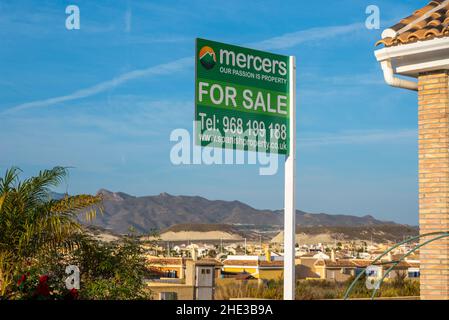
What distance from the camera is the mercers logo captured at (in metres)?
9.49

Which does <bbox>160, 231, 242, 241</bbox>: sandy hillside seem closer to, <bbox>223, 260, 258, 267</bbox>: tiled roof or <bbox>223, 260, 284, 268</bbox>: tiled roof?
<bbox>223, 260, 258, 267</bbox>: tiled roof

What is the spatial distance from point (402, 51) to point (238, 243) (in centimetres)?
12917

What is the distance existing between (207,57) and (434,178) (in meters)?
4.01

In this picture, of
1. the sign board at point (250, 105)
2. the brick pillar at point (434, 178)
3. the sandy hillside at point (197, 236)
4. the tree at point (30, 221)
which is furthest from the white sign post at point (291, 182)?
the sandy hillside at point (197, 236)

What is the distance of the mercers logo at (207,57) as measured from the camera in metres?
9.49

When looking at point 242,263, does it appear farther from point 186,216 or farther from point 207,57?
point 186,216

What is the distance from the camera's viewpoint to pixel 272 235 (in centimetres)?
17625

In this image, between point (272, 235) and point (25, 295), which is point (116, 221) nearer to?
point (272, 235)

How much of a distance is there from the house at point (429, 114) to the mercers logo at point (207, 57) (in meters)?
2.87

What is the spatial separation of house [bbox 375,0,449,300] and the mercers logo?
9.40 feet

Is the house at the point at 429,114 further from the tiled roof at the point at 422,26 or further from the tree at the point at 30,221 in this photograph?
the tree at the point at 30,221
